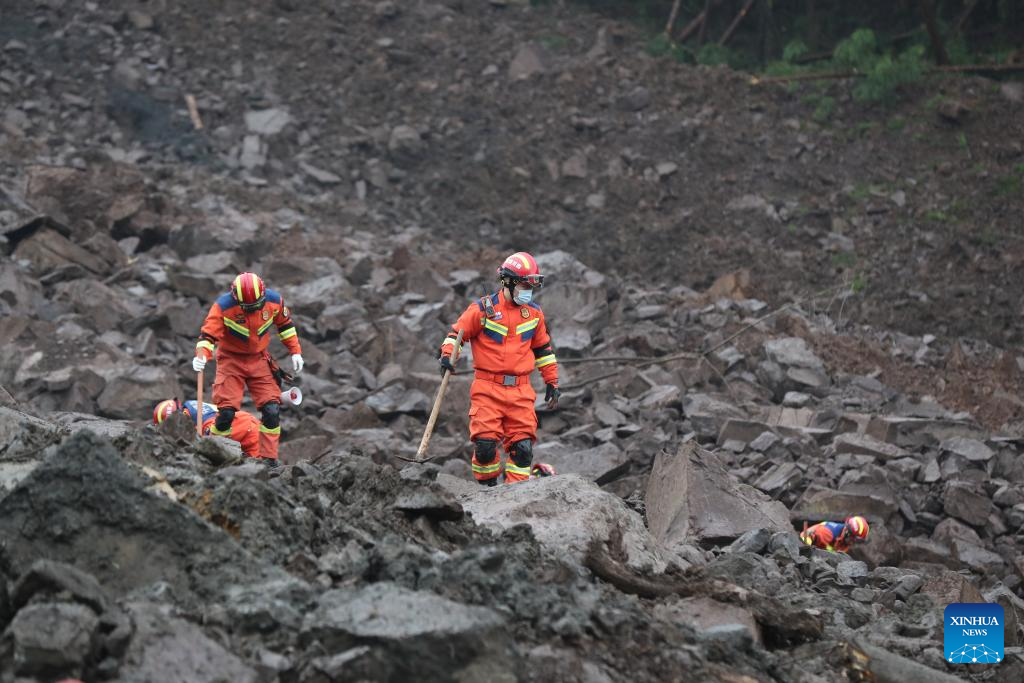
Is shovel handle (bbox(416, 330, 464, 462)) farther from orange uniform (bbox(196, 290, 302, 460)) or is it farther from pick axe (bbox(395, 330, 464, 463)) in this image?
orange uniform (bbox(196, 290, 302, 460))

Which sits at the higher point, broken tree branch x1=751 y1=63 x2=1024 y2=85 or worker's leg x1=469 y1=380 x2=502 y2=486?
broken tree branch x1=751 y1=63 x2=1024 y2=85

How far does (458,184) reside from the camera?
18.2 meters

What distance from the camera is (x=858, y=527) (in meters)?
7.79

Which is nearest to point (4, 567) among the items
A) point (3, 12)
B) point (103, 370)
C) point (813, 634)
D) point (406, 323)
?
point (813, 634)

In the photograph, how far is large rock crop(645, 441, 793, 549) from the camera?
6867 millimetres

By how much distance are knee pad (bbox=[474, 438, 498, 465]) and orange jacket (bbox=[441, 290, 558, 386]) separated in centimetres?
45

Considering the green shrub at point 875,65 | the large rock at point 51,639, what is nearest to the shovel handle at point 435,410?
the large rock at point 51,639

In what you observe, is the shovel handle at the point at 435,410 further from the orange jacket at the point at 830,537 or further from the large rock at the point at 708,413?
the large rock at the point at 708,413

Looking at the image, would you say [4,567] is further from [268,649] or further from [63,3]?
[63,3]

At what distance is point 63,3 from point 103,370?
12.8 meters

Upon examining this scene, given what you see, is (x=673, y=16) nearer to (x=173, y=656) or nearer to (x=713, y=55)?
(x=713, y=55)

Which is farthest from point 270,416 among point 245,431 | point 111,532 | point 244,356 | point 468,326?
point 111,532

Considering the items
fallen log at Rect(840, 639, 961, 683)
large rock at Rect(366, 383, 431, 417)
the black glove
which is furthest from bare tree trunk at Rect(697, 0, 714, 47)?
fallen log at Rect(840, 639, 961, 683)

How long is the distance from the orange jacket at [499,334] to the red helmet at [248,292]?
5.13ft
